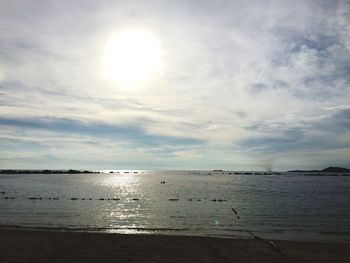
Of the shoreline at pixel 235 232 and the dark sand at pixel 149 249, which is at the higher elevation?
the dark sand at pixel 149 249

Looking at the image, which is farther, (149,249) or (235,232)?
(235,232)

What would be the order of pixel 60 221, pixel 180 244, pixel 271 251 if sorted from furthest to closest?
pixel 60 221
pixel 180 244
pixel 271 251

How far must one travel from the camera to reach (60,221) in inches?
1474

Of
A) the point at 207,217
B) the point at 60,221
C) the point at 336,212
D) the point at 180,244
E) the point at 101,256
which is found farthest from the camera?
the point at 336,212

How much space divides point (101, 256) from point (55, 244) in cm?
468

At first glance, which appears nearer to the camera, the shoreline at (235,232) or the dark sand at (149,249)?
the dark sand at (149,249)

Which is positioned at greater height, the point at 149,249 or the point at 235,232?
the point at 149,249

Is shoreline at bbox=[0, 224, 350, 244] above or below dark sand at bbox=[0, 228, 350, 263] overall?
below

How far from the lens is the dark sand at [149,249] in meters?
18.2

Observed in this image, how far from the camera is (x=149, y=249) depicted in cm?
2069

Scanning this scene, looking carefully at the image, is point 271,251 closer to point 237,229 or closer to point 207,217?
point 237,229

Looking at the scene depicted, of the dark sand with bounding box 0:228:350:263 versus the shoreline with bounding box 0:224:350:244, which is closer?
the dark sand with bounding box 0:228:350:263

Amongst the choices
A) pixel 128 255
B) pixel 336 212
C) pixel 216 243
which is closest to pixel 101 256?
pixel 128 255

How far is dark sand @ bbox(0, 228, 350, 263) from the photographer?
59.6 feet
